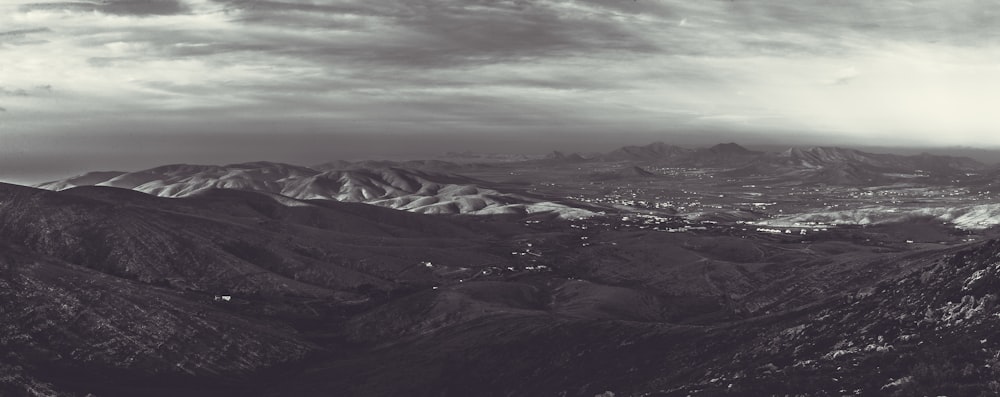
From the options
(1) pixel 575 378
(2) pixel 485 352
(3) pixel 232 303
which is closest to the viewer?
(1) pixel 575 378

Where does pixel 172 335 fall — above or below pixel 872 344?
below

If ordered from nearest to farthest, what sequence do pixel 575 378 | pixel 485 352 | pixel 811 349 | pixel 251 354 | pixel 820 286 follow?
pixel 811 349 → pixel 575 378 → pixel 485 352 → pixel 251 354 → pixel 820 286

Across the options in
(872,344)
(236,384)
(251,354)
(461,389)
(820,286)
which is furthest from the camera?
(820,286)

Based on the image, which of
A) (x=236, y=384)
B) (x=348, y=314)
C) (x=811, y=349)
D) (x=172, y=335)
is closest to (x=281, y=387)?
(x=236, y=384)

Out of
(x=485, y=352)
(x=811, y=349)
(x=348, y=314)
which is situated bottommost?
(x=348, y=314)

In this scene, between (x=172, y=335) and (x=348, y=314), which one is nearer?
(x=172, y=335)

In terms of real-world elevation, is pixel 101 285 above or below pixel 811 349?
below

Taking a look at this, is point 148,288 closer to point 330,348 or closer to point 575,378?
point 330,348

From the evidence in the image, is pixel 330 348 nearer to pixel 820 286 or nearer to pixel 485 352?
pixel 485 352

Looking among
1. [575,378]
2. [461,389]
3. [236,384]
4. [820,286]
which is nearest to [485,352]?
[461,389]
